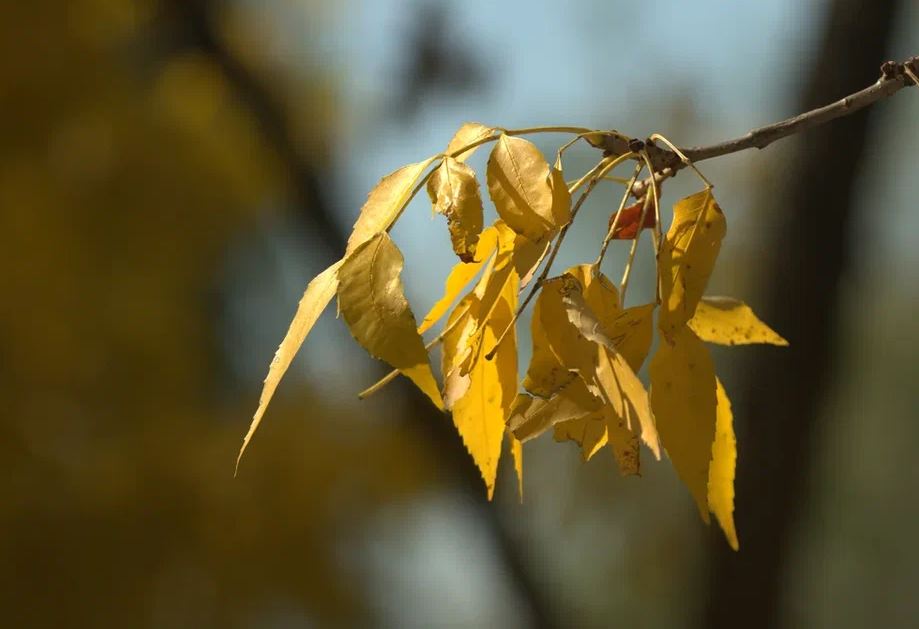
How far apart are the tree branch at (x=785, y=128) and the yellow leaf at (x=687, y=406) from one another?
6 centimetres

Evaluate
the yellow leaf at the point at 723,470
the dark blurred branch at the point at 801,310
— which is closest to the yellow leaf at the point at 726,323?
the yellow leaf at the point at 723,470

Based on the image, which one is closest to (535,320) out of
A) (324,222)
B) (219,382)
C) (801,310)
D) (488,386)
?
(488,386)

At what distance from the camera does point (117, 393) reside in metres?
1.96

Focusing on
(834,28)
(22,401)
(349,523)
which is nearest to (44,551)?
(22,401)

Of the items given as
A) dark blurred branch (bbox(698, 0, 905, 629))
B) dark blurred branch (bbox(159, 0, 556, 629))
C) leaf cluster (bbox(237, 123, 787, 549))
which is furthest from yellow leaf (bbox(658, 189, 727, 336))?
dark blurred branch (bbox(159, 0, 556, 629))

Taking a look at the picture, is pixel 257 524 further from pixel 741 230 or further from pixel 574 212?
pixel 574 212

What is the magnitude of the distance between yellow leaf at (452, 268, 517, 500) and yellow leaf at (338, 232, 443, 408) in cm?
3

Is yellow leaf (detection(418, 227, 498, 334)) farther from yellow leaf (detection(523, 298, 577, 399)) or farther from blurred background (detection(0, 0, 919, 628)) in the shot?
blurred background (detection(0, 0, 919, 628))

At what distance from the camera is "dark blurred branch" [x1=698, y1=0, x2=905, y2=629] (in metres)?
0.92

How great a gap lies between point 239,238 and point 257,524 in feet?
2.18

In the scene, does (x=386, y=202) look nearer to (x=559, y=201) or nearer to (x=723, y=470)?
(x=559, y=201)

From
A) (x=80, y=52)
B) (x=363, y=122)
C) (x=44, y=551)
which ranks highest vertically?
(x=80, y=52)

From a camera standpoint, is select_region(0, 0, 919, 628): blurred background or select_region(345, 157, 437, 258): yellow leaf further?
select_region(0, 0, 919, 628): blurred background

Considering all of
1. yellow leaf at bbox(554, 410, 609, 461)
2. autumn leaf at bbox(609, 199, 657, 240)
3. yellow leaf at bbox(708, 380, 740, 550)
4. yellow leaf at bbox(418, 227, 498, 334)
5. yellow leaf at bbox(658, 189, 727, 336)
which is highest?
yellow leaf at bbox(658, 189, 727, 336)
